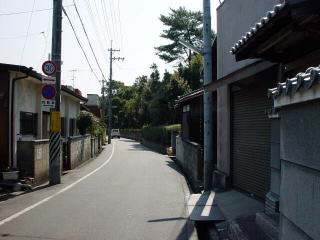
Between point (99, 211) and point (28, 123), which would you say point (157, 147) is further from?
point (99, 211)

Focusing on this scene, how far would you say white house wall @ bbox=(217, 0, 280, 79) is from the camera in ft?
30.3

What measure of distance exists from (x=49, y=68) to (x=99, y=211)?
6809mm

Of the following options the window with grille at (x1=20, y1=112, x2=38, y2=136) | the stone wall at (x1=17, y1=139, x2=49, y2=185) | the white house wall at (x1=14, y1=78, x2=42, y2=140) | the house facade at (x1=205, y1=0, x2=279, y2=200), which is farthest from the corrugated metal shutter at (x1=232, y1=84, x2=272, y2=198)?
the window with grille at (x1=20, y1=112, x2=38, y2=136)

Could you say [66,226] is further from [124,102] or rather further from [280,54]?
[124,102]

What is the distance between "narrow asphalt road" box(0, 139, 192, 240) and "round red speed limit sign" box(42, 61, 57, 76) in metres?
4.16

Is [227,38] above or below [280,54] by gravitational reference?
above

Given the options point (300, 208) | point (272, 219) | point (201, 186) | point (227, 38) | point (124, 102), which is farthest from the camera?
point (124, 102)

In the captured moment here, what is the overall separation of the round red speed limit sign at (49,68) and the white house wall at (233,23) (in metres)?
6.08

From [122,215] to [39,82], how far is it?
396 inches

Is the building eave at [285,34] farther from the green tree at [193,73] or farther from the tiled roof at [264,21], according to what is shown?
the green tree at [193,73]

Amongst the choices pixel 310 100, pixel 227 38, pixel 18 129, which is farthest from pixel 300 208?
pixel 18 129

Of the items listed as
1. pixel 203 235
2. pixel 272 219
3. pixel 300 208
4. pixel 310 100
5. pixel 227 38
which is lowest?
pixel 203 235

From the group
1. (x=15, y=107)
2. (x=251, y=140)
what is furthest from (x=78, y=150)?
(x=251, y=140)

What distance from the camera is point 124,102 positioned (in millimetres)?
89750
